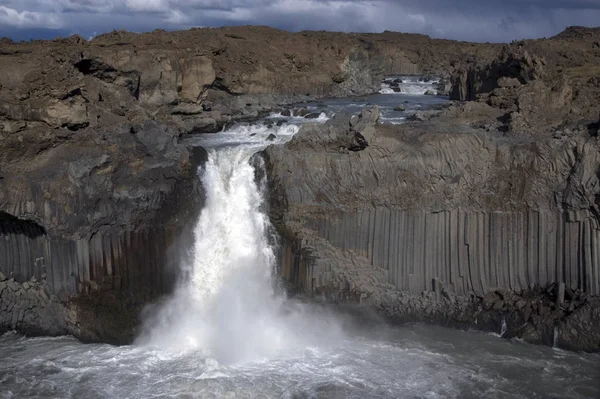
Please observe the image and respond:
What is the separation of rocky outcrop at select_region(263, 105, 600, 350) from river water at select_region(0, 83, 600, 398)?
0.86m

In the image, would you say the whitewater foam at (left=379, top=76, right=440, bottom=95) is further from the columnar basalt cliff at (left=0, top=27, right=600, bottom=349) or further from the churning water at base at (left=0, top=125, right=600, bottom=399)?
the churning water at base at (left=0, top=125, right=600, bottom=399)

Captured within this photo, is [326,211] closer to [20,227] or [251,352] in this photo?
[251,352]

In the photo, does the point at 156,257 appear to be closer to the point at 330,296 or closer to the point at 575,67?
the point at 330,296

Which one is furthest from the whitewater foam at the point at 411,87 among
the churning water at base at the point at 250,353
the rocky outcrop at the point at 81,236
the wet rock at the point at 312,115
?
the rocky outcrop at the point at 81,236

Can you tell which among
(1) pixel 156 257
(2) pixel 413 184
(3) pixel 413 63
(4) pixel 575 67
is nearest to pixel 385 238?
(2) pixel 413 184

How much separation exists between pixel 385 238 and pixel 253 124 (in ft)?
35.9

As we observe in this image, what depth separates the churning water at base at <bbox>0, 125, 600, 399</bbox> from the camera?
595 inches

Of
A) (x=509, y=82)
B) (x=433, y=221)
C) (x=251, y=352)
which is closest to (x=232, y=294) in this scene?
(x=251, y=352)

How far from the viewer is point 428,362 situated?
16281 millimetres

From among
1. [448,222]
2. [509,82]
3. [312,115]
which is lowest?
[448,222]

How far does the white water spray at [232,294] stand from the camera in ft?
57.5

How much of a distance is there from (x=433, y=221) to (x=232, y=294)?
20.9ft

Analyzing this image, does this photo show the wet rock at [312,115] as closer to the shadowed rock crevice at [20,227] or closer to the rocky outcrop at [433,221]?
the rocky outcrop at [433,221]

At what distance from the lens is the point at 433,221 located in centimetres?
1855
